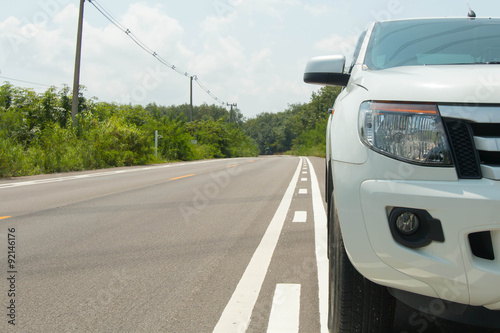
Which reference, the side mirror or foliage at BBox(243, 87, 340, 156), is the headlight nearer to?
the side mirror

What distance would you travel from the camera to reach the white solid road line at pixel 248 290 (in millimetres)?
2607

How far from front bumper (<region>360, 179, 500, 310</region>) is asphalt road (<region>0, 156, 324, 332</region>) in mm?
963

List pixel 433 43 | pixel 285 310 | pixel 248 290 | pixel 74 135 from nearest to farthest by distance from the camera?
pixel 285 310 → pixel 433 43 → pixel 248 290 → pixel 74 135

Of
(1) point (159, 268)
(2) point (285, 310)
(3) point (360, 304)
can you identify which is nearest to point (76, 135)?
(1) point (159, 268)

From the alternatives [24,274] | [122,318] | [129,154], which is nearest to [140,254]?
[24,274]

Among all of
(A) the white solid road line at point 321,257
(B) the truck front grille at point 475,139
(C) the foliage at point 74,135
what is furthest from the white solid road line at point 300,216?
(C) the foliage at point 74,135

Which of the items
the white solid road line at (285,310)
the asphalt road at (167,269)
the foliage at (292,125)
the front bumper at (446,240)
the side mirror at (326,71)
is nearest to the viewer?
the front bumper at (446,240)

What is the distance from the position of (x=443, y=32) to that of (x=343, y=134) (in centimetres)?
153

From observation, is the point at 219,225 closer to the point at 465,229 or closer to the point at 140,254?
the point at 140,254

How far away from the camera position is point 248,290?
3.20 m

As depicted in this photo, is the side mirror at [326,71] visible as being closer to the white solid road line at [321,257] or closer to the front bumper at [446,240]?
the front bumper at [446,240]

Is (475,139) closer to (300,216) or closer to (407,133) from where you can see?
(407,133)

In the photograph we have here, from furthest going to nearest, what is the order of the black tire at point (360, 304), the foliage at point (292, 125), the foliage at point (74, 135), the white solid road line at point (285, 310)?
the foliage at point (292, 125)
the foliage at point (74, 135)
the white solid road line at point (285, 310)
the black tire at point (360, 304)

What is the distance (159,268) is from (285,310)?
1367 millimetres
